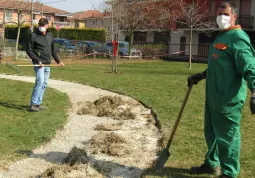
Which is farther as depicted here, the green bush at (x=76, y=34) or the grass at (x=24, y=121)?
the green bush at (x=76, y=34)

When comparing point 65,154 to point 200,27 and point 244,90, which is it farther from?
point 200,27

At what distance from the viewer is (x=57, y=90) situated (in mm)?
11008

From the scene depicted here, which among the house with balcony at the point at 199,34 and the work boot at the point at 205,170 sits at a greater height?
the house with balcony at the point at 199,34

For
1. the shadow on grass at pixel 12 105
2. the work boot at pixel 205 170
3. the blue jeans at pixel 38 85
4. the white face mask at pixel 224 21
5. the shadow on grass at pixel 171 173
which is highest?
the white face mask at pixel 224 21

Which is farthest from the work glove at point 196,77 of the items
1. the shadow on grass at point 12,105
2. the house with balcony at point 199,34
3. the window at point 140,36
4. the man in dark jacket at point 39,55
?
the window at point 140,36

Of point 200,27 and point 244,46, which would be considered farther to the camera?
point 200,27

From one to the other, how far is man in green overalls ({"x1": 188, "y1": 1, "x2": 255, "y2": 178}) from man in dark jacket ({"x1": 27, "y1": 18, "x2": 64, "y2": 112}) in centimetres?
450

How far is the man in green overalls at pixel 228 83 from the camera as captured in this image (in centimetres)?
389

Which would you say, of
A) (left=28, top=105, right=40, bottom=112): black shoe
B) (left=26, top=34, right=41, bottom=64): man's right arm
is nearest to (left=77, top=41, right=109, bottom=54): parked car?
(left=26, top=34, right=41, bottom=64): man's right arm

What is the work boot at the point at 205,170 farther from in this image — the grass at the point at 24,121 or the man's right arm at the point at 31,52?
the man's right arm at the point at 31,52

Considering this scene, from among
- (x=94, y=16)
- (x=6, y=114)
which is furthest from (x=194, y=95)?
(x=94, y=16)

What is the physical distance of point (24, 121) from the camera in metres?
6.91

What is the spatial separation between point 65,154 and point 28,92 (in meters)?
5.43

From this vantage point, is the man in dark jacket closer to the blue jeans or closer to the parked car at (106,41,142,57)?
the blue jeans
